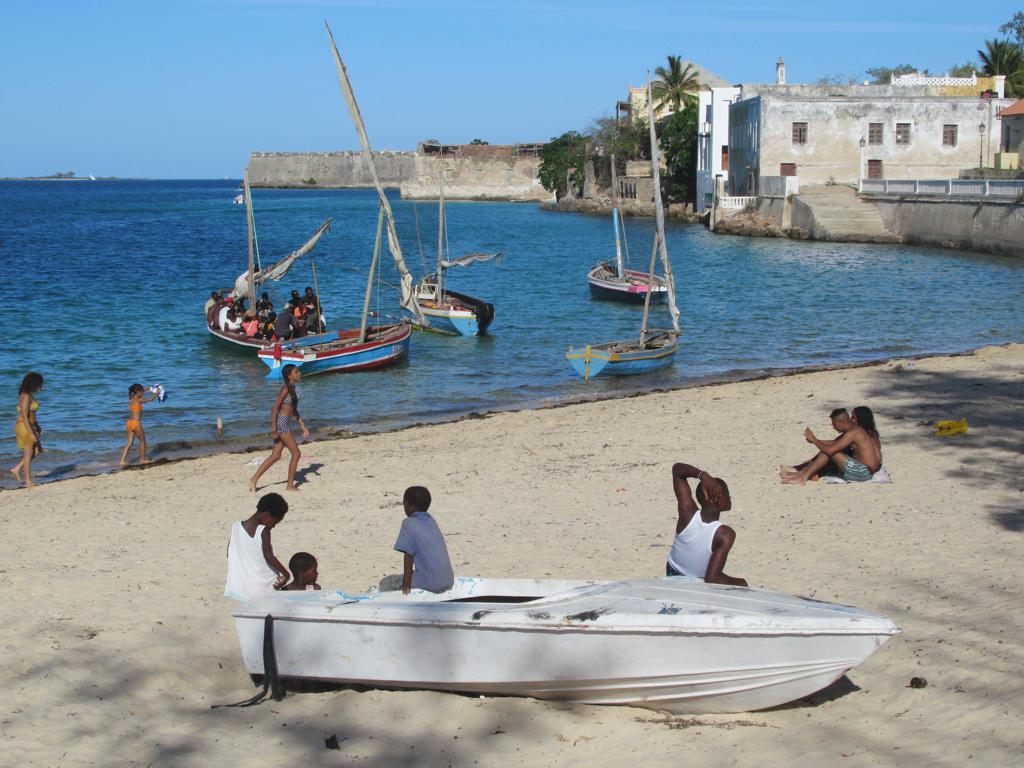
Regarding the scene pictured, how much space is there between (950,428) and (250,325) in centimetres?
1950

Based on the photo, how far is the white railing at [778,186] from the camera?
68500mm

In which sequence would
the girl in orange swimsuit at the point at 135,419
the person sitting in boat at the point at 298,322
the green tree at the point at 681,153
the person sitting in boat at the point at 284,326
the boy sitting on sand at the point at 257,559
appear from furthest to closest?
the green tree at the point at 681,153, the person sitting in boat at the point at 298,322, the person sitting in boat at the point at 284,326, the girl in orange swimsuit at the point at 135,419, the boy sitting on sand at the point at 257,559

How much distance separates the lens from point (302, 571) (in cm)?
849

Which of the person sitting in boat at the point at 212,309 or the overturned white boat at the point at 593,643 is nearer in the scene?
the overturned white boat at the point at 593,643

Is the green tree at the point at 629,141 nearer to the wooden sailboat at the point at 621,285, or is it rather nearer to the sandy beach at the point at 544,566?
the wooden sailboat at the point at 621,285

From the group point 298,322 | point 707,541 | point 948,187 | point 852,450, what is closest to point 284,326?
point 298,322

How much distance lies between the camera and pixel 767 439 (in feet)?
53.5

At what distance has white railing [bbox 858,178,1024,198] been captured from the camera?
5150 cm

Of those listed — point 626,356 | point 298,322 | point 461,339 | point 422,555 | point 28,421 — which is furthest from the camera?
point 461,339

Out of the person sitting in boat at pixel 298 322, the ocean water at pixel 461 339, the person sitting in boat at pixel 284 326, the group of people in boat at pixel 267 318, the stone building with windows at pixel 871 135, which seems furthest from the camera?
the stone building with windows at pixel 871 135

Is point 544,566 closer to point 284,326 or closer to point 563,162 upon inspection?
point 284,326

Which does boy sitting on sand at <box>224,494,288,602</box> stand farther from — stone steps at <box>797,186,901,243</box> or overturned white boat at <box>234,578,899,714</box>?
stone steps at <box>797,186,901,243</box>

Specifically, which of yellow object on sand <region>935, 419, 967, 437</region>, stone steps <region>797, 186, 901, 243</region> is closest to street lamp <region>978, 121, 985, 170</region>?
stone steps <region>797, 186, 901, 243</region>

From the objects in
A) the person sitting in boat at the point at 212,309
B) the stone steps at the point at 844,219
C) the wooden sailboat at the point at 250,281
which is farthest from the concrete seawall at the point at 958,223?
the person sitting in boat at the point at 212,309
